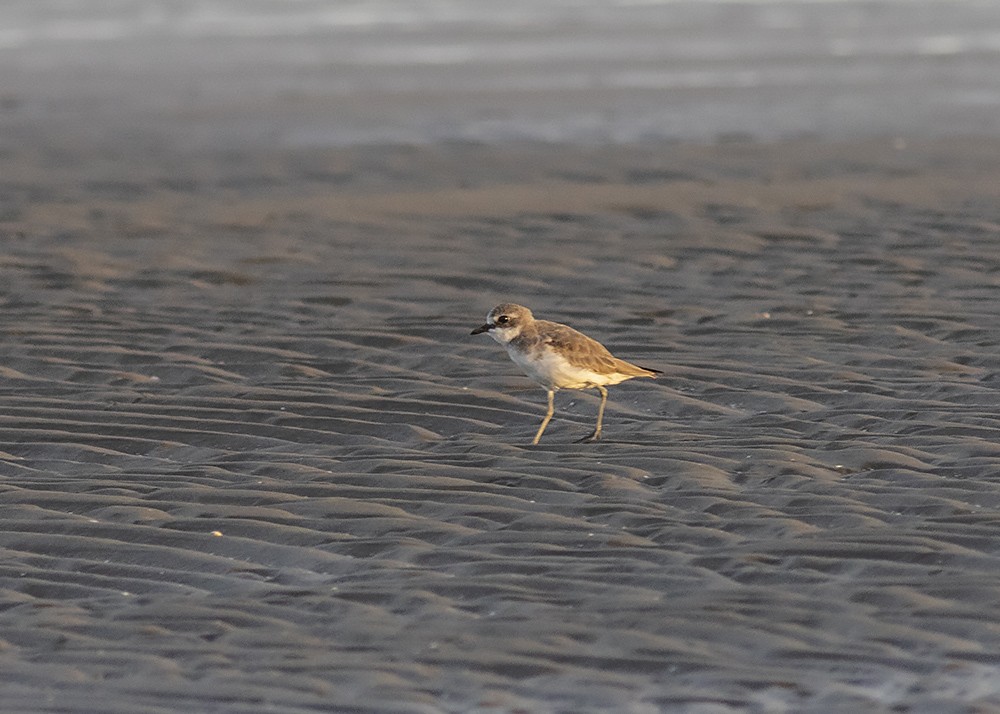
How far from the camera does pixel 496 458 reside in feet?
25.5

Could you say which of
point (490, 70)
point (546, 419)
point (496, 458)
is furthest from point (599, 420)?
point (490, 70)

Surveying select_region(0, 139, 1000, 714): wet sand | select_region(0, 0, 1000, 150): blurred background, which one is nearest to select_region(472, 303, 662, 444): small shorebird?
select_region(0, 139, 1000, 714): wet sand

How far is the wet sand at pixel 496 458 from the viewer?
5.61 meters

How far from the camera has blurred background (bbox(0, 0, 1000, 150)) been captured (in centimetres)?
1911

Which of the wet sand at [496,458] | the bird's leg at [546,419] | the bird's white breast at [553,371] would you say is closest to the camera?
the wet sand at [496,458]

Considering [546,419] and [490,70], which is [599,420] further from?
[490,70]

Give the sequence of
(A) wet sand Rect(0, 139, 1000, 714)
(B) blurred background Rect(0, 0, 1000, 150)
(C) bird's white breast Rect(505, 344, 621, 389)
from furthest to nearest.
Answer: (B) blurred background Rect(0, 0, 1000, 150) → (C) bird's white breast Rect(505, 344, 621, 389) → (A) wet sand Rect(0, 139, 1000, 714)

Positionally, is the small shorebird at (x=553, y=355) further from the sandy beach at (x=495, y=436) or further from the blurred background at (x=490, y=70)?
the blurred background at (x=490, y=70)

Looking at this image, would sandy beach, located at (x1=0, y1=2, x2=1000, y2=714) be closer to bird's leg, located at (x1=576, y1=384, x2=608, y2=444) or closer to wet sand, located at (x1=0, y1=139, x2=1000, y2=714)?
wet sand, located at (x1=0, y1=139, x2=1000, y2=714)

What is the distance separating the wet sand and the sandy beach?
0.07ft

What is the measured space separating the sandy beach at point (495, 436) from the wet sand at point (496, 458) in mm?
23

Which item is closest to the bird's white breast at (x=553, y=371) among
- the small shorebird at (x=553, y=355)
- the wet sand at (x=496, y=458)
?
the small shorebird at (x=553, y=355)

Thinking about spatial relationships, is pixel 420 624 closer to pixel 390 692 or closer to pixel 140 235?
pixel 390 692

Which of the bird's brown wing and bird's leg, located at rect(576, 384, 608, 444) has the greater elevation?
the bird's brown wing
